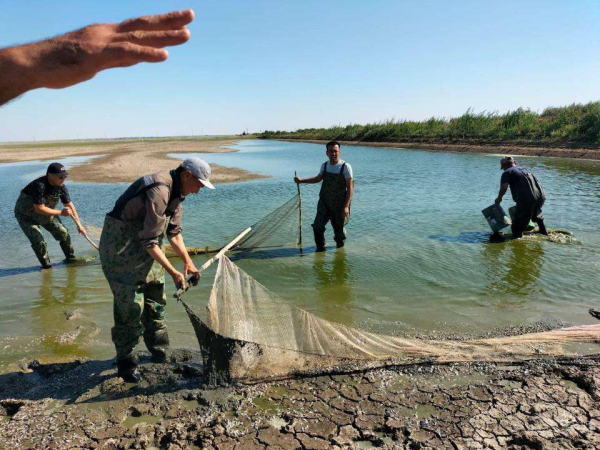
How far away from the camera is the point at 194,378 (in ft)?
10.3

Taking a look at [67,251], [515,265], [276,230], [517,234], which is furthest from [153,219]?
[517,234]

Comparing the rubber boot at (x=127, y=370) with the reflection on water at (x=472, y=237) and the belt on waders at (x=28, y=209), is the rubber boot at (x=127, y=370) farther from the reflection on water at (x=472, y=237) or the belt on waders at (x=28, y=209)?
the reflection on water at (x=472, y=237)

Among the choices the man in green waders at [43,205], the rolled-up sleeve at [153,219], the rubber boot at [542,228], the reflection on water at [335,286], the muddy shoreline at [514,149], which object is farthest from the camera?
the muddy shoreline at [514,149]

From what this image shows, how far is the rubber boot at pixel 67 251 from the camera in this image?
6.45 m

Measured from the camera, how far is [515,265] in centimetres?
586

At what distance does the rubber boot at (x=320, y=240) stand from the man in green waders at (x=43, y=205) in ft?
12.3

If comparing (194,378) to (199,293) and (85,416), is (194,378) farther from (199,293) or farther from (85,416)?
(199,293)

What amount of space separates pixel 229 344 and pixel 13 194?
15.5m

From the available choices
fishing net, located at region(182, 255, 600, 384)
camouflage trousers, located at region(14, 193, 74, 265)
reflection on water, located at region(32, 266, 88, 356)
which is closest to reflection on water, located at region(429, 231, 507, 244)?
fishing net, located at region(182, 255, 600, 384)

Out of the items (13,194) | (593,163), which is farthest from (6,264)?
(593,163)

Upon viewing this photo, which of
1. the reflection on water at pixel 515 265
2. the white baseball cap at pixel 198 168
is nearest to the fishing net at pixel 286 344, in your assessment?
the white baseball cap at pixel 198 168

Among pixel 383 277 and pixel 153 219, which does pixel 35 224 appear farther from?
pixel 383 277

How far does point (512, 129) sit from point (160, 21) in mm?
26960

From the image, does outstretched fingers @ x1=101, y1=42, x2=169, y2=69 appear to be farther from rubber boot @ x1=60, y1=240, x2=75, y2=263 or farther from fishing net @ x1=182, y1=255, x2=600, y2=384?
rubber boot @ x1=60, y1=240, x2=75, y2=263
